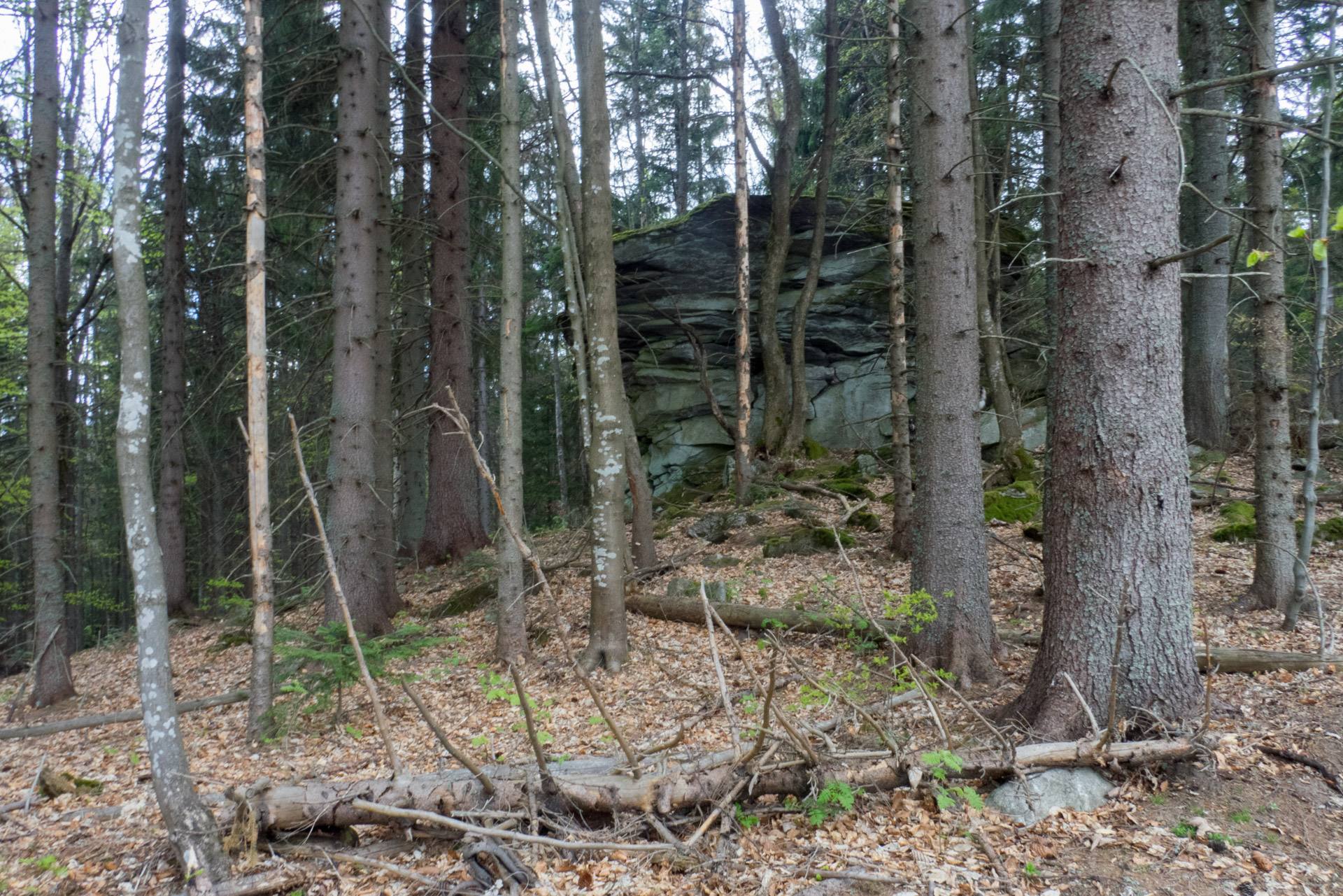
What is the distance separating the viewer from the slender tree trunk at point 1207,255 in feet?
33.8

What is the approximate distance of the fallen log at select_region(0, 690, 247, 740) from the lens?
6.98 meters

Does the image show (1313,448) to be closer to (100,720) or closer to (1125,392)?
(1125,392)

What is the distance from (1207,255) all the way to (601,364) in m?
10.1

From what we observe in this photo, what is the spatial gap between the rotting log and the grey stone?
63 millimetres

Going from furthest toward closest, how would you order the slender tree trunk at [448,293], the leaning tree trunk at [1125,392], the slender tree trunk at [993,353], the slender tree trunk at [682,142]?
the slender tree trunk at [682,142] < the slender tree trunk at [448,293] < the slender tree trunk at [993,353] < the leaning tree trunk at [1125,392]

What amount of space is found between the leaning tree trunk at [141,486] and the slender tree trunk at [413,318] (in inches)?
263

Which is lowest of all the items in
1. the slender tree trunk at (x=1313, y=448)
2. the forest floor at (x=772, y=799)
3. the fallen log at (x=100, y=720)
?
the fallen log at (x=100, y=720)

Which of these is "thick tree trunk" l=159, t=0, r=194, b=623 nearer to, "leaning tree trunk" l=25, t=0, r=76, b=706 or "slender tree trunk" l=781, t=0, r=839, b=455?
"leaning tree trunk" l=25, t=0, r=76, b=706

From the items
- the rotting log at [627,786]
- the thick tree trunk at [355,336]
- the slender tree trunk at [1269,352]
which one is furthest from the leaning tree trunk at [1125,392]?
the thick tree trunk at [355,336]

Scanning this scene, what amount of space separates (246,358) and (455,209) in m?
6.31

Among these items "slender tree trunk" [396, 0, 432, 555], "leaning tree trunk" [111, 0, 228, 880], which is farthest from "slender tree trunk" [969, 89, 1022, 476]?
"leaning tree trunk" [111, 0, 228, 880]

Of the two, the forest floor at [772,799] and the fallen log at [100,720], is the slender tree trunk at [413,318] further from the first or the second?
the forest floor at [772,799]

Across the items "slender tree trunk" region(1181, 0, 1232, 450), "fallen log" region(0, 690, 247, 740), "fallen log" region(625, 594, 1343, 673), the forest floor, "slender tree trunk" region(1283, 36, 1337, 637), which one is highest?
"slender tree trunk" region(1181, 0, 1232, 450)

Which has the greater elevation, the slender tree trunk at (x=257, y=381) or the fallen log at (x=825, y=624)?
the slender tree trunk at (x=257, y=381)
